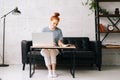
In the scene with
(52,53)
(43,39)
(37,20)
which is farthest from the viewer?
(37,20)

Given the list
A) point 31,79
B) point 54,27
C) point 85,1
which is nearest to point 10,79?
point 31,79

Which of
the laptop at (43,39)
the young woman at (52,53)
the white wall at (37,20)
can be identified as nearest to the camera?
the laptop at (43,39)

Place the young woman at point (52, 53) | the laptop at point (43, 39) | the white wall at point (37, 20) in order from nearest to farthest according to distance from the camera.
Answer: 1. the laptop at point (43, 39)
2. the young woman at point (52, 53)
3. the white wall at point (37, 20)

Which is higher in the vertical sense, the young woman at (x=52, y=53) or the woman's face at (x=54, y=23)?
the woman's face at (x=54, y=23)

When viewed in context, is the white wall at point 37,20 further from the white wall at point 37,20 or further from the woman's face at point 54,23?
the woman's face at point 54,23

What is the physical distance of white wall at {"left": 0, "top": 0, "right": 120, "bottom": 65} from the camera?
5199 millimetres

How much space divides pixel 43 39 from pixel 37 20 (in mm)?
1627

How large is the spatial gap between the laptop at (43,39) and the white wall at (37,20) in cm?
154

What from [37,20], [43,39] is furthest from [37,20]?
[43,39]

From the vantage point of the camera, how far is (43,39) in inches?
145

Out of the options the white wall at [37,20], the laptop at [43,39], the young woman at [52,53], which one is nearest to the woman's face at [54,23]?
the young woman at [52,53]

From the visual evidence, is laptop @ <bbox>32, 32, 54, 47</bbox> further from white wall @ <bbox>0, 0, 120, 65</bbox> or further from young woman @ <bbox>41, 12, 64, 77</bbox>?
white wall @ <bbox>0, 0, 120, 65</bbox>

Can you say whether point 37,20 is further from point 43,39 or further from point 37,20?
point 43,39

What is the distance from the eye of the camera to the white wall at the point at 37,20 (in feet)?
17.1
